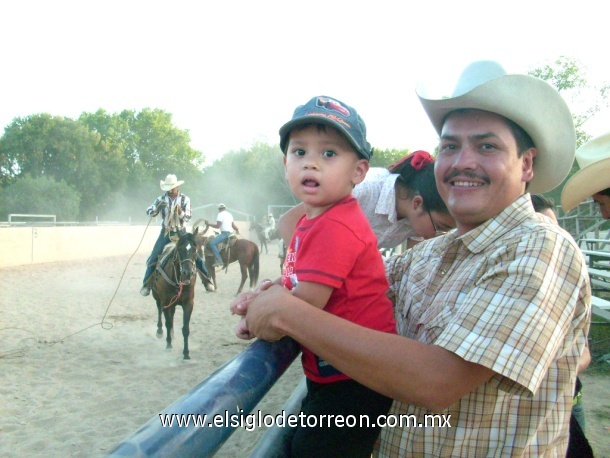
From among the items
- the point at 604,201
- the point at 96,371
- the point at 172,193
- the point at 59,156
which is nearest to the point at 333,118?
the point at 604,201

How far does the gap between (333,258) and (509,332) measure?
21.9 inches

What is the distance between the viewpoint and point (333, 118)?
171 cm

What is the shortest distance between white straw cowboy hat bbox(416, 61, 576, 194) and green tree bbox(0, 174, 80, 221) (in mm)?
42529

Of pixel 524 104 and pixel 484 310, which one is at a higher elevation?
pixel 524 104

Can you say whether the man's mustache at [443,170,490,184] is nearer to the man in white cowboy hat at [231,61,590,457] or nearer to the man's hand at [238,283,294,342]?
the man in white cowboy hat at [231,61,590,457]

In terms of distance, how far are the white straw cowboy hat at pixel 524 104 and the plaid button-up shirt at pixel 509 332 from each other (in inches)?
9.3

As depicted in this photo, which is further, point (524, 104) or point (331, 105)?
point (331, 105)

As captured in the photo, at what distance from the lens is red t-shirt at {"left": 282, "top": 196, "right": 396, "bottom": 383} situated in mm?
1529

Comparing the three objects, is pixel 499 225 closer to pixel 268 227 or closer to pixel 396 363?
pixel 396 363

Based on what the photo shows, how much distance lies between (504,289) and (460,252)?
0.46 m

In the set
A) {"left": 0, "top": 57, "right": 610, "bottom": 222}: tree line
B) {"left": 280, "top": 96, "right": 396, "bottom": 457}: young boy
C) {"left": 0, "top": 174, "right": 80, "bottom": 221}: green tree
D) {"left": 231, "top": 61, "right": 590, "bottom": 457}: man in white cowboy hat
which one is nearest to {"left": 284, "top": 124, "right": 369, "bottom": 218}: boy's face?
{"left": 280, "top": 96, "right": 396, "bottom": 457}: young boy

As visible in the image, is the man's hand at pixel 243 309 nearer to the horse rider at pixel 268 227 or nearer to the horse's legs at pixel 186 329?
the horse's legs at pixel 186 329

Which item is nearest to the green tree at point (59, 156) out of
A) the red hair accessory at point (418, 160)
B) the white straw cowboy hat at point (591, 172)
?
the red hair accessory at point (418, 160)

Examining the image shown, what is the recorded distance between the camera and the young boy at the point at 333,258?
4.93ft
